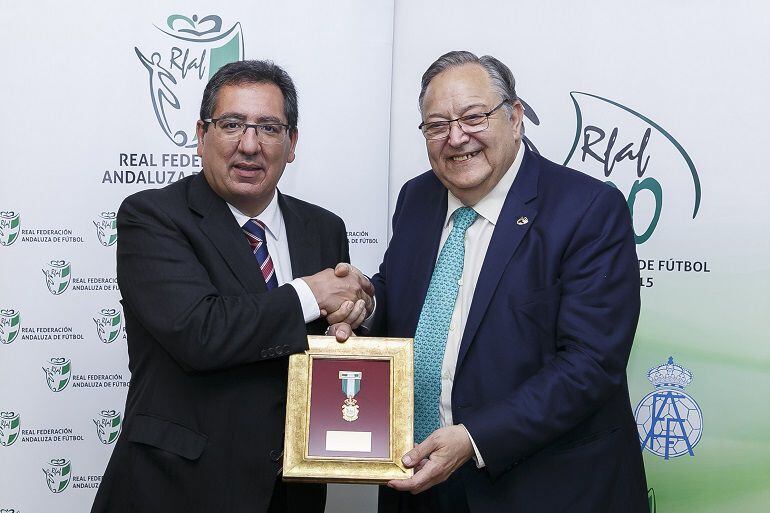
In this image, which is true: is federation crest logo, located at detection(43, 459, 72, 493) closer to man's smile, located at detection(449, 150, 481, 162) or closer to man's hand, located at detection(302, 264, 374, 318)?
man's hand, located at detection(302, 264, 374, 318)

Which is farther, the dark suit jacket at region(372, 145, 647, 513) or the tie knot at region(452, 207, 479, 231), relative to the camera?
the tie knot at region(452, 207, 479, 231)

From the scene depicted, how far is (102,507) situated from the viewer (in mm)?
2717

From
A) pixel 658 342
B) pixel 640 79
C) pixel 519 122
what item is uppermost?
pixel 640 79

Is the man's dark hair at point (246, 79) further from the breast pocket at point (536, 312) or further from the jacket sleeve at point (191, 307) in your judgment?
the breast pocket at point (536, 312)

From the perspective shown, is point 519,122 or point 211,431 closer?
point 211,431

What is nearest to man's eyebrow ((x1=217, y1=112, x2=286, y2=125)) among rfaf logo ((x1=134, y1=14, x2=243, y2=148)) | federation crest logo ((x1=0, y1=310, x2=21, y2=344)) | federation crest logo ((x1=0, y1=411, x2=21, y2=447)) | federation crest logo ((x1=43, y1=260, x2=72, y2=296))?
rfaf logo ((x1=134, y1=14, x2=243, y2=148))

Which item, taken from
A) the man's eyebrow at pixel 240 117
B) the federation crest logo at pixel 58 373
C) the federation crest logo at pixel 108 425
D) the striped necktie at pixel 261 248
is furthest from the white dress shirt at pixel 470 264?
the federation crest logo at pixel 58 373

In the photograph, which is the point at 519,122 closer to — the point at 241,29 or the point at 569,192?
the point at 569,192

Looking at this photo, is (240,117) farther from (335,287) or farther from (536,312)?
(536,312)

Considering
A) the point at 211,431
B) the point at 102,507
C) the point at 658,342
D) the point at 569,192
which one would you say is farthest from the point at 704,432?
the point at 102,507

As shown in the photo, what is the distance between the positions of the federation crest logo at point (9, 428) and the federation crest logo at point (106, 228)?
2.98 feet

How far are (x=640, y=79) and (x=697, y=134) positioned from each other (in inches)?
13.8

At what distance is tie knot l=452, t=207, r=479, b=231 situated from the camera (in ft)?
9.22

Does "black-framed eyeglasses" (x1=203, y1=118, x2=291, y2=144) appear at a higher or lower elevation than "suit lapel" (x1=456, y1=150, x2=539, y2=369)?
higher
